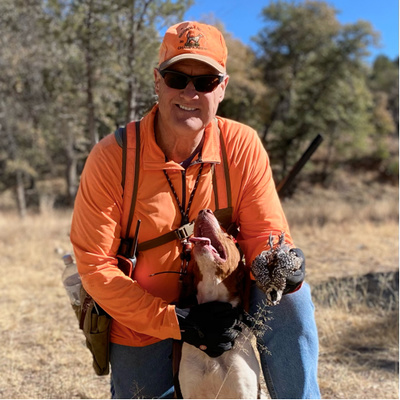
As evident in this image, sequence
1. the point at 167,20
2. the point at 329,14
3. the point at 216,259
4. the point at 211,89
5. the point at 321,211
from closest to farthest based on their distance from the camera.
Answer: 1. the point at 216,259
2. the point at 211,89
3. the point at 167,20
4. the point at 321,211
5. the point at 329,14

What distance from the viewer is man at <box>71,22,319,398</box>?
2537mm

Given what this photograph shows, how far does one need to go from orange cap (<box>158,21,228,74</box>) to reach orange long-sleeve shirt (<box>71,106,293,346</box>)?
0.41 m

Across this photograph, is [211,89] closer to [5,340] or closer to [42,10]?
[5,340]

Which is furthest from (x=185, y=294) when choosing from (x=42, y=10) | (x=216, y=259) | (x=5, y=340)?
(x=42, y=10)

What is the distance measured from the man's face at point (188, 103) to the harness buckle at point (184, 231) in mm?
561

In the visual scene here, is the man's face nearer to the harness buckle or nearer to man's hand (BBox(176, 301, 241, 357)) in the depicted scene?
the harness buckle

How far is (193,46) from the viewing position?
2.57 metres

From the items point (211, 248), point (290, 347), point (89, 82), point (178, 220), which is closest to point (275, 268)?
point (211, 248)

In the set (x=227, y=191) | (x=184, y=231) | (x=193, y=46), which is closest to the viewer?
(x=193, y=46)

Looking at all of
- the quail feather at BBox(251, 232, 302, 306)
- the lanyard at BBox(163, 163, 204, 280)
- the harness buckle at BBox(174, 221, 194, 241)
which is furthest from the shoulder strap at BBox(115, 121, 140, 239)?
the quail feather at BBox(251, 232, 302, 306)

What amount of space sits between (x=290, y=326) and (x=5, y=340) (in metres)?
3.49

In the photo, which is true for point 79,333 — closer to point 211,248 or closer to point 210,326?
point 210,326

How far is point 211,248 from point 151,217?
446mm

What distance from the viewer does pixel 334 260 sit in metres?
7.80
